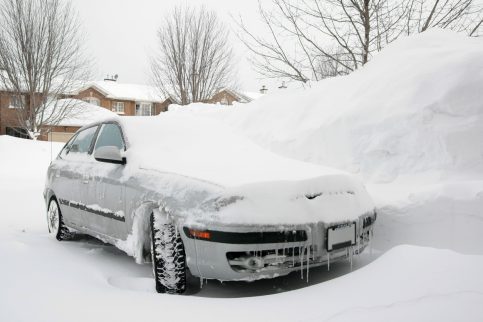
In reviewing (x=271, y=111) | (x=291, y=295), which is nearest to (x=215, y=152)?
(x=291, y=295)

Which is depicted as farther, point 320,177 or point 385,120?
point 385,120

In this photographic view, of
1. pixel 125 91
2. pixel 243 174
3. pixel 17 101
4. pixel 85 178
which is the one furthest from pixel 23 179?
pixel 125 91

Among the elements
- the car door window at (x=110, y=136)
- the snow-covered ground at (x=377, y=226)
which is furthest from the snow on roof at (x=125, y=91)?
the car door window at (x=110, y=136)

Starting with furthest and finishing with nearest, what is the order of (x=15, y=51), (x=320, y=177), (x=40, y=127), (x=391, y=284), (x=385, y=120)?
(x=40, y=127)
(x=15, y=51)
(x=385, y=120)
(x=320, y=177)
(x=391, y=284)

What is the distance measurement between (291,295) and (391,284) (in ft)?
1.97

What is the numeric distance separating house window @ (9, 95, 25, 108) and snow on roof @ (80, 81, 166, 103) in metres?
14.2

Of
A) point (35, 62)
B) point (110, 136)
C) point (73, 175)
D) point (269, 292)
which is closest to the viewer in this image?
point (269, 292)

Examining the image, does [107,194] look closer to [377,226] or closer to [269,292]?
[269,292]

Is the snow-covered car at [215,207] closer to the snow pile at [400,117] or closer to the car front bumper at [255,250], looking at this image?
the car front bumper at [255,250]

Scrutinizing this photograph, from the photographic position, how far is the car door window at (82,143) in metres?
4.71

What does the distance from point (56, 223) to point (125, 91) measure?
4020 cm

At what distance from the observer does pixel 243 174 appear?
3033 mm

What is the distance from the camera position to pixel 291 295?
8.39 feet

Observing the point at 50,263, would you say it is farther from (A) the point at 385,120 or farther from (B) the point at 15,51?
(B) the point at 15,51
